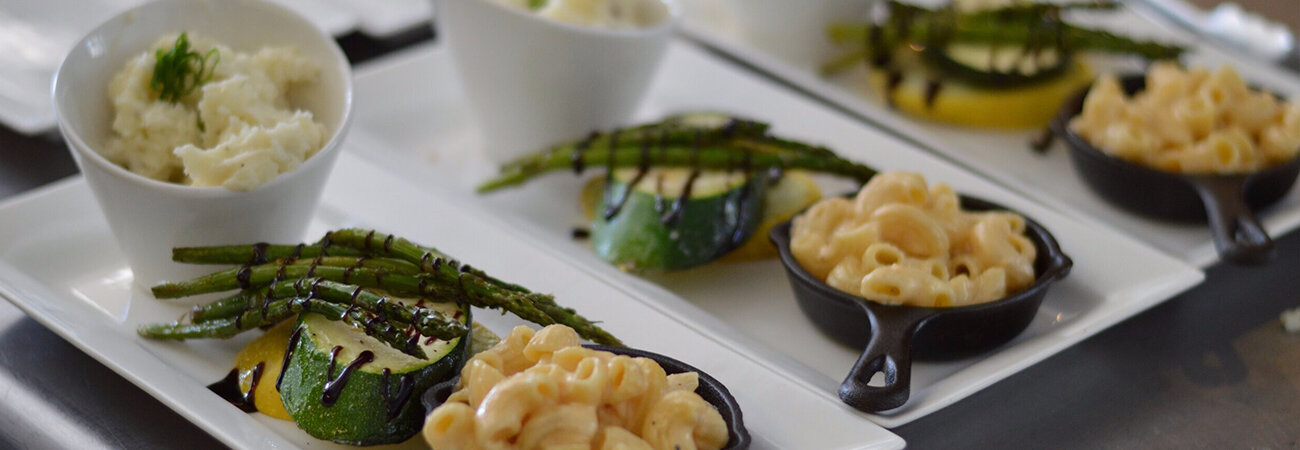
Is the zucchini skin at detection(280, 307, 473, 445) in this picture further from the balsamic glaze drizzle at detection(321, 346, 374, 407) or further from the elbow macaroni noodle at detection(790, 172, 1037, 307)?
the elbow macaroni noodle at detection(790, 172, 1037, 307)

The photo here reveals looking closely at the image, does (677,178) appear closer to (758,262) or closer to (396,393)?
(758,262)

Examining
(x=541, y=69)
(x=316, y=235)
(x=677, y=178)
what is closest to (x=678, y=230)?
(x=677, y=178)

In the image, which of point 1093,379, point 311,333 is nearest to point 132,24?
point 311,333

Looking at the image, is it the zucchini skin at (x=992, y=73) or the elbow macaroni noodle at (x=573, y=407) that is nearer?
the elbow macaroni noodle at (x=573, y=407)

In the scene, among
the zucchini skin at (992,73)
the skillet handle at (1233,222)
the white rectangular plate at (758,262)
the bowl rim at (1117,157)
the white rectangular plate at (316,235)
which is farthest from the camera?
the zucchini skin at (992,73)

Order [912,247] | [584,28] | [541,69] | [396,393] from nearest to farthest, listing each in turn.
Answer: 1. [396,393]
2. [912,247]
3. [584,28]
4. [541,69]

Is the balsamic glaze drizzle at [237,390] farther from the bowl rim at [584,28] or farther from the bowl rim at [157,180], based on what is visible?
the bowl rim at [584,28]

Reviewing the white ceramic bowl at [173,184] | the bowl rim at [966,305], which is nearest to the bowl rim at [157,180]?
the white ceramic bowl at [173,184]

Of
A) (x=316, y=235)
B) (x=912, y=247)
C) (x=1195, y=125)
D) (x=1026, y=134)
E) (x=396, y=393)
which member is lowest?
(x=316, y=235)
